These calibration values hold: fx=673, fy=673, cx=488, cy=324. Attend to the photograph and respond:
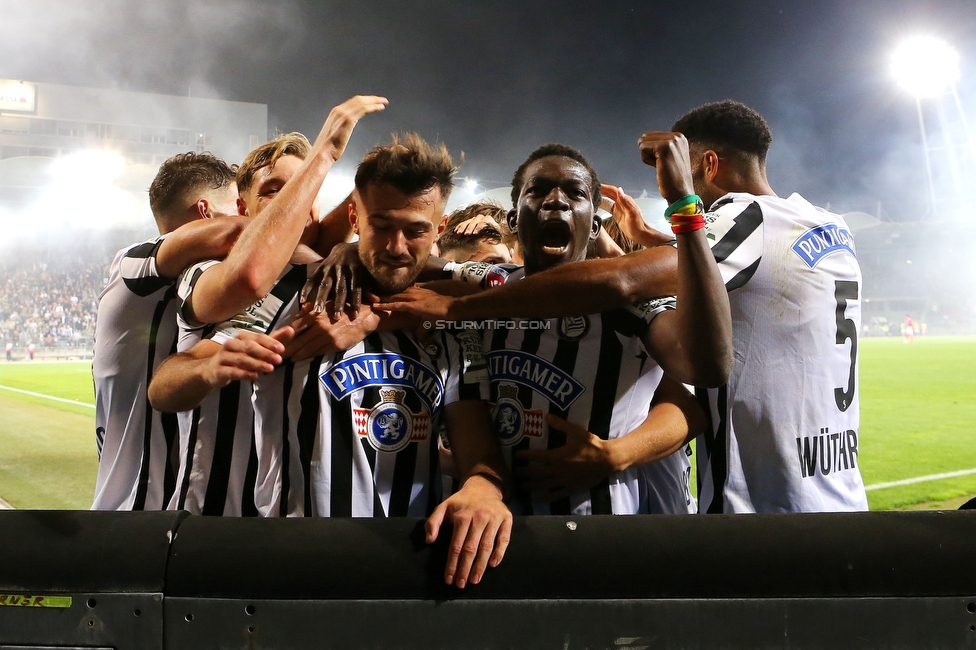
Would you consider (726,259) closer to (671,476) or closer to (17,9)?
(671,476)

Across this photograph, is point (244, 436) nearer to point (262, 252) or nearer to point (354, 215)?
point (262, 252)

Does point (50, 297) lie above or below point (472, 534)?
above

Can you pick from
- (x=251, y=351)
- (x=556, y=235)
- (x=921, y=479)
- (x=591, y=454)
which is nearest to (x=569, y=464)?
(x=591, y=454)

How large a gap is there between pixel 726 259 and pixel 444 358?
0.66m

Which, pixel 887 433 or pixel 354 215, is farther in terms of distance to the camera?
pixel 887 433

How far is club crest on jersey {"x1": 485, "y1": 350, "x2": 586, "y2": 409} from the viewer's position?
4.84 feet

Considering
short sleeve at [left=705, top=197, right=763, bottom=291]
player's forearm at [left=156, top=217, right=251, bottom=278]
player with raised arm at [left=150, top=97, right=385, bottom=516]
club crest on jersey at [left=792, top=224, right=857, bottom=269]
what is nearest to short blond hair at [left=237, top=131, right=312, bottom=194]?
player with raised arm at [left=150, top=97, right=385, bottom=516]

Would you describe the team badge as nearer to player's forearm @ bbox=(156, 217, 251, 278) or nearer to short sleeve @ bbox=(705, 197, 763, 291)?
short sleeve @ bbox=(705, 197, 763, 291)

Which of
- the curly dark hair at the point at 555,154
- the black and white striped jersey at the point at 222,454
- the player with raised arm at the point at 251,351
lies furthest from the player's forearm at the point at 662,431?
the black and white striped jersey at the point at 222,454

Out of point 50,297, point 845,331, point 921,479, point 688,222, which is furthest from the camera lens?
point 921,479

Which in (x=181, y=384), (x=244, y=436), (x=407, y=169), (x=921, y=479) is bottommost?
(x=921, y=479)

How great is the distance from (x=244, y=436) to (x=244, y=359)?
0.23m

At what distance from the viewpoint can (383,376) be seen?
4.62 feet

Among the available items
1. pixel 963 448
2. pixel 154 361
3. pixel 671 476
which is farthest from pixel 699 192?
pixel 963 448
